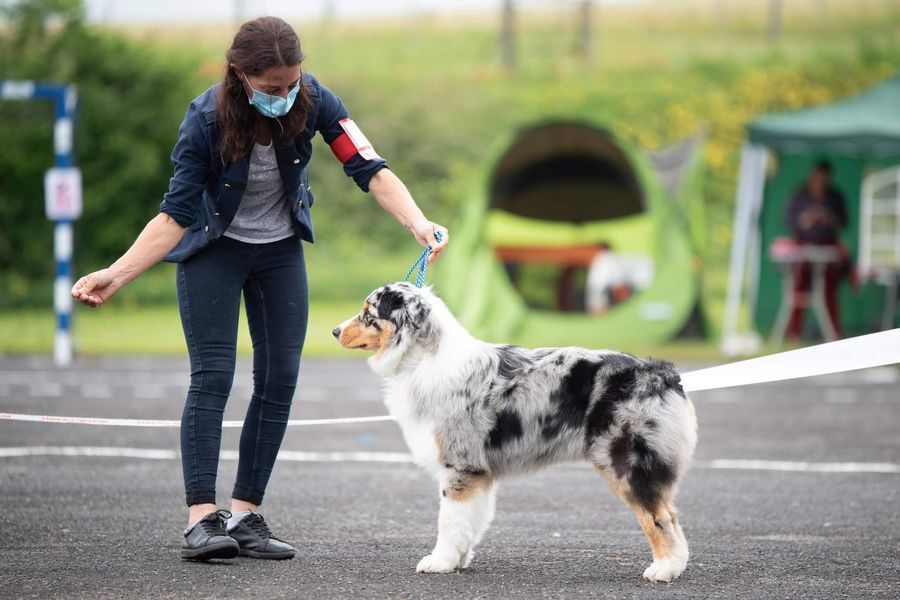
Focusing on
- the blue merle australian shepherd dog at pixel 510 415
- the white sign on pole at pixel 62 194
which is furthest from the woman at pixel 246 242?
the white sign on pole at pixel 62 194

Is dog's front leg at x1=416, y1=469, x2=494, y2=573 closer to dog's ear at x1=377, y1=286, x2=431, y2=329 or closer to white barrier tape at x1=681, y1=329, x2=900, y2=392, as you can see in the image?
dog's ear at x1=377, y1=286, x2=431, y2=329

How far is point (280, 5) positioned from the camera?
104 feet

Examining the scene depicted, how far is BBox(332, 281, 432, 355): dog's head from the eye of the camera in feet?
17.0

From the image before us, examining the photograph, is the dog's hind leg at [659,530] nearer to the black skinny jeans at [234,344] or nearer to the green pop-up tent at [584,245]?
the black skinny jeans at [234,344]

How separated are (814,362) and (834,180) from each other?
1406 cm

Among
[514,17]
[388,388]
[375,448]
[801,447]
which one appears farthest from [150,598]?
[514,17]

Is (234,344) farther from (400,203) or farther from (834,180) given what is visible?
(834,180)

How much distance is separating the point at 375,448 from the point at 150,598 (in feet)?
14.5

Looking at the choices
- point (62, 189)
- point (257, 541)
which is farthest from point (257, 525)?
point (62, 189)

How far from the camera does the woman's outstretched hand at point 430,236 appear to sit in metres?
5.24

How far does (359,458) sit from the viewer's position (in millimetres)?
8352

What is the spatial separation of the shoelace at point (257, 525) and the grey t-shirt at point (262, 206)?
1.21 metres

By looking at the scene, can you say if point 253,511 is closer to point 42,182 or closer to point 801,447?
point 801,447

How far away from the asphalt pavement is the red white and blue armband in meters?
1.75
